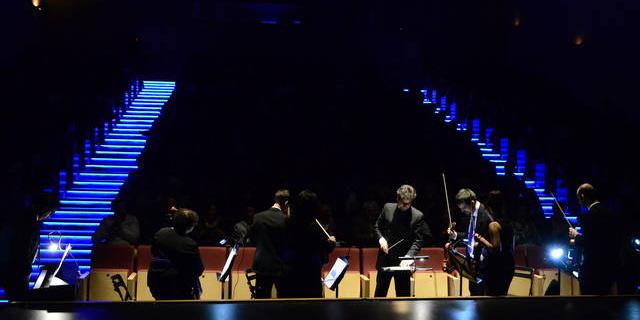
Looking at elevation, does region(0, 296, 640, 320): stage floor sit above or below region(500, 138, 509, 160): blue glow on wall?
below

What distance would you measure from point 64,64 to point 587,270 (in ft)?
41.2

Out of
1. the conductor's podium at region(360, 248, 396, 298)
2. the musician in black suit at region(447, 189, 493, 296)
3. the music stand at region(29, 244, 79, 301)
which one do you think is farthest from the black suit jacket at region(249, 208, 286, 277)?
the conductor's podium at region(360, 248, 396, 298)

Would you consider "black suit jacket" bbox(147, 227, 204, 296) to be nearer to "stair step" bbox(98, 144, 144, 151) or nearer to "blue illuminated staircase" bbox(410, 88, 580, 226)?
"blue illuminated staircase" bbox(410, 88, 580, 226)

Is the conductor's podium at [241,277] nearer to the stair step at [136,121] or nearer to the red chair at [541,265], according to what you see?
the red chair at [541,265]

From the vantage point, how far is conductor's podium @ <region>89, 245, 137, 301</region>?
6195 mm

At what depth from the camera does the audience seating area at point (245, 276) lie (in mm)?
6215

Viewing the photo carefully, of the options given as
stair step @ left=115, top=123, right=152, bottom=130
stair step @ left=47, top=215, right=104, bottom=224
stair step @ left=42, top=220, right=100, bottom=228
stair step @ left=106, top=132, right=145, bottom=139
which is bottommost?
stair step @ left=42, top=220, right=100, bottom=228

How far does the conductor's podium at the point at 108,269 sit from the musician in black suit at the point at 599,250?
429 centimetres

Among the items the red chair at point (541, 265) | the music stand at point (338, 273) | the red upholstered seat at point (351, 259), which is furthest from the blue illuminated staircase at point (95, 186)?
the red chair at point (541, 265)

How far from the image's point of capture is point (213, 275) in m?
Result: 6.40

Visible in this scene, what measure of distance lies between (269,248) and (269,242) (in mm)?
45

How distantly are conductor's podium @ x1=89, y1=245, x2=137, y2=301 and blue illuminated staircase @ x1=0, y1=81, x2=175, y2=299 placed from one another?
0.44 meters

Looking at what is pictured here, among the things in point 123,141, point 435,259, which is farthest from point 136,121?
point 435,259

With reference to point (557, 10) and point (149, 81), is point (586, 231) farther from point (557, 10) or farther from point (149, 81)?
point (149, 81)
